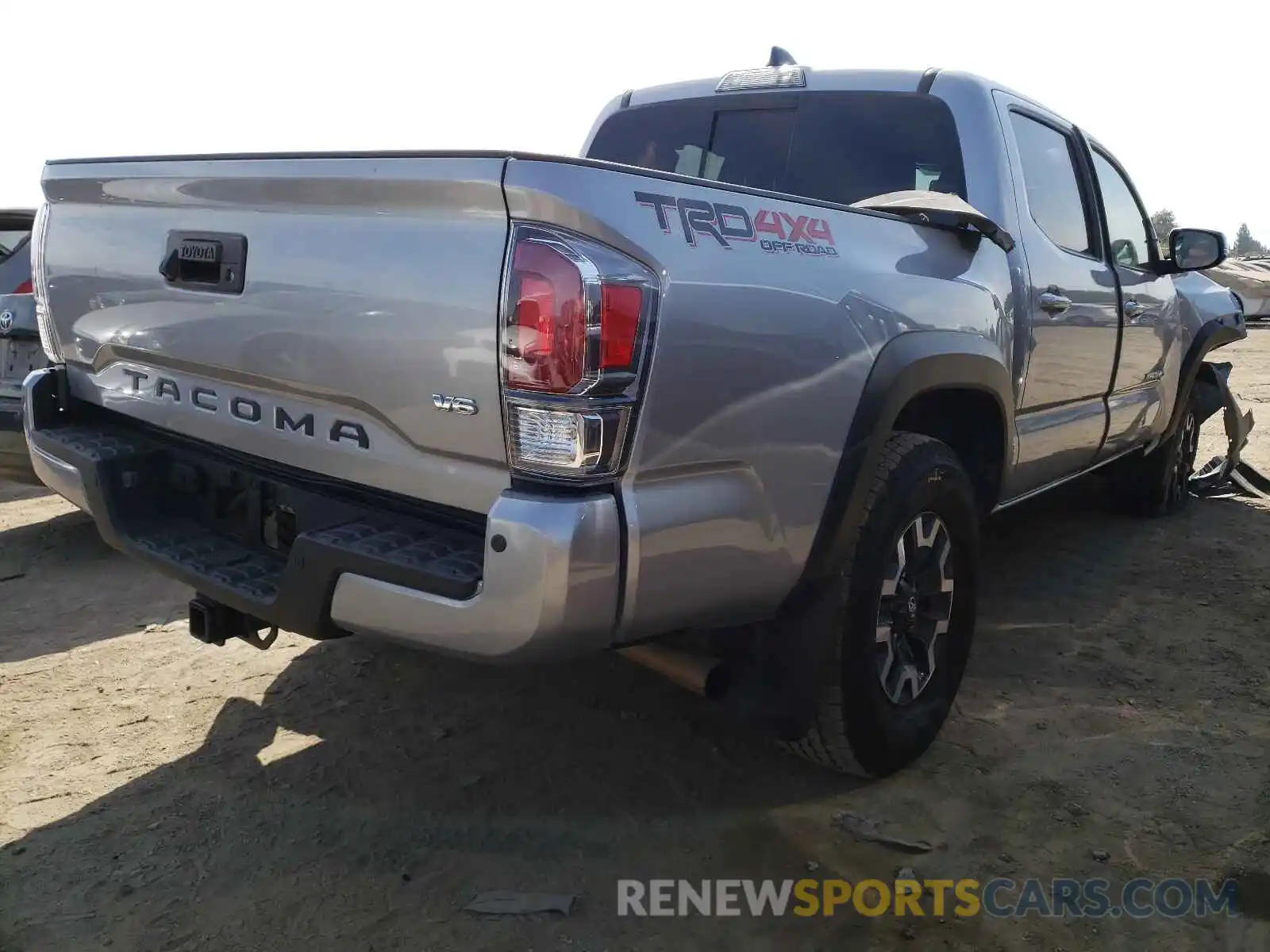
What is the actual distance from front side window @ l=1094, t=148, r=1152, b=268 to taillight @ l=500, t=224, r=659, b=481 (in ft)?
10.4

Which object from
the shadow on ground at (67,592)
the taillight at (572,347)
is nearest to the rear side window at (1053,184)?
the taillight at (572,347)

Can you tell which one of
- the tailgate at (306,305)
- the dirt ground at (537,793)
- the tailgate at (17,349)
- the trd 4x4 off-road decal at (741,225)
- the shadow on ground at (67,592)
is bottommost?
the shadow on ground at (67,592)

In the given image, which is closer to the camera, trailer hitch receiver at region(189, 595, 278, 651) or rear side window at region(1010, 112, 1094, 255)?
trailer hitch receiver at region(189, 595, 278, 651)

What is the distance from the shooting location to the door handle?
344 centimetres

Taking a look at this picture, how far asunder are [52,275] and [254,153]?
961mm

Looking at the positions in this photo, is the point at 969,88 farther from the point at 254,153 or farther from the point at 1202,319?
the point at 1202,319

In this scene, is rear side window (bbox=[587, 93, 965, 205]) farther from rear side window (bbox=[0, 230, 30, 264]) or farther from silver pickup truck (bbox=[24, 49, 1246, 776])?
rear side window (bbox=[0, 230, 30, 264])

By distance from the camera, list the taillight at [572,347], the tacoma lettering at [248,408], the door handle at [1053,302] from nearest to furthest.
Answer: the taillight at [572,347] → the tacoma lettering at [248,408] → the door handle at [1053,302]

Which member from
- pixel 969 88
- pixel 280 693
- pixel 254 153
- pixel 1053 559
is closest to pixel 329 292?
pixel 254 153

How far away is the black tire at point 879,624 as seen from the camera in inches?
98.5

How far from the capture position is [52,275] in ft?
9.39

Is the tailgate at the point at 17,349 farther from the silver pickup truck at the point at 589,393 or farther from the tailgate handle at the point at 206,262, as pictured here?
the tailgate handle at the point at 206,262

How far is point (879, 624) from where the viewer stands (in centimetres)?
268

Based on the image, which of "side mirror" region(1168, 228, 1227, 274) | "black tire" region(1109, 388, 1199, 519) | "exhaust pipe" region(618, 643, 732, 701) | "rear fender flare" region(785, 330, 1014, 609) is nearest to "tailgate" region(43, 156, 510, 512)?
"exhaust pipe" region(618, 643, 732, 701)
